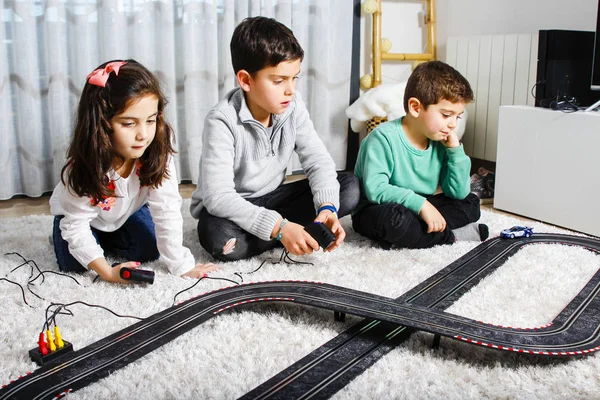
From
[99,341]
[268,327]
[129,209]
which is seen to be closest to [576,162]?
[268,327]

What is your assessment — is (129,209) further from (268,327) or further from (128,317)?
(268,327)

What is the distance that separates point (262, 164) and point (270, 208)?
130mm

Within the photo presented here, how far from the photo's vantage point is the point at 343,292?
128 cm

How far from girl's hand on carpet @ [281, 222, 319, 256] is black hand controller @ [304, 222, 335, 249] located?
14 millimetres

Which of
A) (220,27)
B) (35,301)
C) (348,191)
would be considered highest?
(220,27)

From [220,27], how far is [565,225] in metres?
1.46

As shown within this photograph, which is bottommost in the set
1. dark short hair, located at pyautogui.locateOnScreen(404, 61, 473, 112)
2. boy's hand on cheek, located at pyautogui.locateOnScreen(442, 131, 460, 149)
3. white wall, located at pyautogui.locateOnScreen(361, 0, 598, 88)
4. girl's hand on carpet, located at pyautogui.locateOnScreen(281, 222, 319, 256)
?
girl's hand on carpet, located at pyautogui.locateOnScreen(281, 222, 319, 256)

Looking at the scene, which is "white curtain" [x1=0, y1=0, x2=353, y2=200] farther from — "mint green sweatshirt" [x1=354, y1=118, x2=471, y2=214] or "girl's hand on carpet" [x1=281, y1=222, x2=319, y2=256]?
"girl's hand on carpet" [x1=281, y1=222, x2=319, y2=256]

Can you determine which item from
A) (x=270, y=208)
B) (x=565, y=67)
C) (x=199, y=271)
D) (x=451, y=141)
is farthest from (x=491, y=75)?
(x=199, y=271)

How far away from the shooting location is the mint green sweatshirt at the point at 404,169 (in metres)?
1.69

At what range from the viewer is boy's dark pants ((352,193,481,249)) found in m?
1.63

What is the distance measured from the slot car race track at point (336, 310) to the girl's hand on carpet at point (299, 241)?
0.14 metres

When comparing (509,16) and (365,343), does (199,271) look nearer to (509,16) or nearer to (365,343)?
(365,343)

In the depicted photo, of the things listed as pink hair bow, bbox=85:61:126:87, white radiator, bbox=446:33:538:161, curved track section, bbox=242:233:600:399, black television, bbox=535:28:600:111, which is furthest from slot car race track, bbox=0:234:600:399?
white radiator, bbox=446:33:538:161
